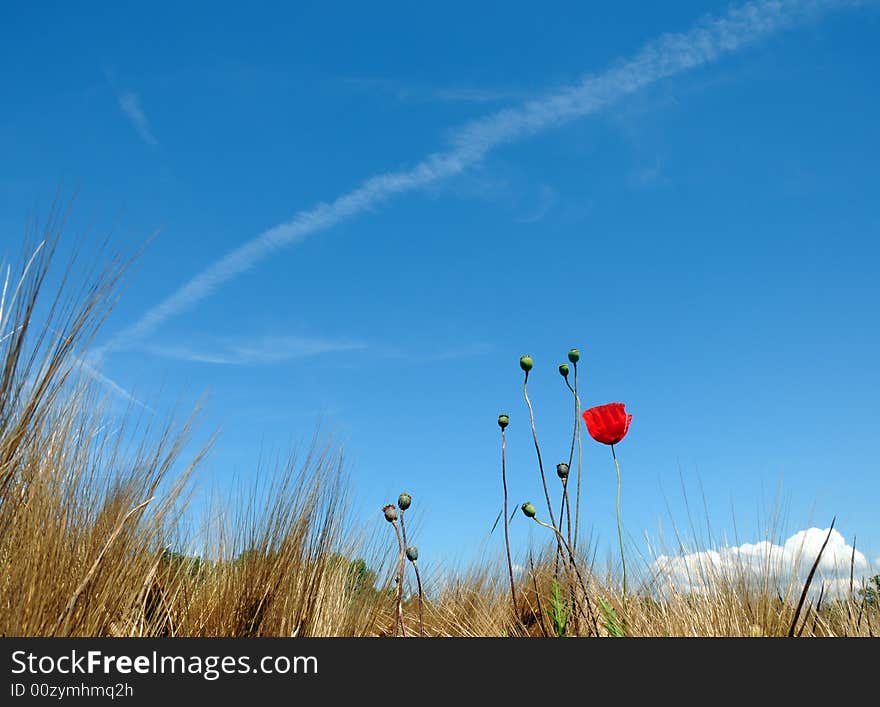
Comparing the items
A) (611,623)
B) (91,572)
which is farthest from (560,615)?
(91,572)

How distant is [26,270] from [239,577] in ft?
4.46

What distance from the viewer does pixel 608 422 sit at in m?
2.44


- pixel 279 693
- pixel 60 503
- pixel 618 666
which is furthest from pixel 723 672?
pixel 60 503

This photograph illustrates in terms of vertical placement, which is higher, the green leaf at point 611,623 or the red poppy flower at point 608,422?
the red poppy flower at point 608,422

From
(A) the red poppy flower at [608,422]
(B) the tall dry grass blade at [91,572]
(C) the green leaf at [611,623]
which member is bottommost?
(C) the green leaf at [611,623]

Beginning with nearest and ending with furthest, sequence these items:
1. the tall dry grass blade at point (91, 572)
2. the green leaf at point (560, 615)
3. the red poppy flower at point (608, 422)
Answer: the tall dry grass blade at point (91, 572) → the red poppy flower at point (608, 422) → the green leaf at point (560, 615)

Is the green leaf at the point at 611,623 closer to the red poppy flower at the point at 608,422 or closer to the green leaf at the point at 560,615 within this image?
the green leaf at the point at 560,615

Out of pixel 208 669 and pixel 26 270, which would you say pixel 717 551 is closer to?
pixel 208 669

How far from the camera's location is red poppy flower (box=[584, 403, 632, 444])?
95.5 inches

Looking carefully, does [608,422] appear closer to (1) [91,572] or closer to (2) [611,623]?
(2) [611,623]

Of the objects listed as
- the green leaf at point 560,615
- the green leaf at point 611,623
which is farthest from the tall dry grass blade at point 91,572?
the green leaf at point 611,623

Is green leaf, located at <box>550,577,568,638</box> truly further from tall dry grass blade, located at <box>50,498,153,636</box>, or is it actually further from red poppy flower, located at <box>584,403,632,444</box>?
tall dry grass blade, located at <box>50,498,153,636</box>

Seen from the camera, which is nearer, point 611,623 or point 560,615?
point 611,623

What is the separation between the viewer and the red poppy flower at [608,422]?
95.5 inches
